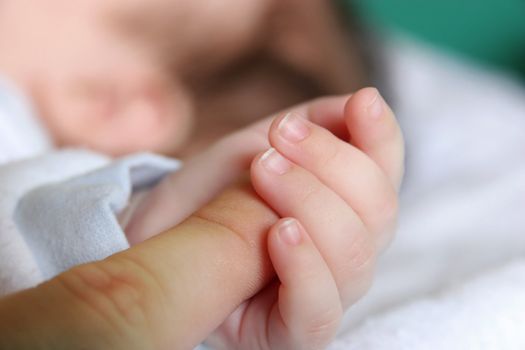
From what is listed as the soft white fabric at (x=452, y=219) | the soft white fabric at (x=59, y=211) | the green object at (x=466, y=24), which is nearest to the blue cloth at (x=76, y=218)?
the soft white fabric at (x=59, y=211)

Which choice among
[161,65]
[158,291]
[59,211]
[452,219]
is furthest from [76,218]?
[161,65]

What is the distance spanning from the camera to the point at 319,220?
454 millimetres

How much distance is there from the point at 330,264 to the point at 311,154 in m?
0.08

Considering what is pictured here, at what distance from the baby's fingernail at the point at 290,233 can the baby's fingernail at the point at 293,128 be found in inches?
3.1

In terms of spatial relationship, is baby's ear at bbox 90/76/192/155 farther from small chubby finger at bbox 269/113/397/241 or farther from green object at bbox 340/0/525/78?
small chubby finger at bbox 269/113/397/241

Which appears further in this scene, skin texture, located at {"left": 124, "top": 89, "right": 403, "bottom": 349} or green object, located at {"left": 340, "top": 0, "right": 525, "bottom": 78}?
green object, located at {"left": 340, "top": 0, "right": 525, "bottom": 78}

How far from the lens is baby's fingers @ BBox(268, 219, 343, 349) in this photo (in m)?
0.42

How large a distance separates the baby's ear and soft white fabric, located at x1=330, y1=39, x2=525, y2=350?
0.38 meters

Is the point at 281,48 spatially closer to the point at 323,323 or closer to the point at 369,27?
the point at 369,27

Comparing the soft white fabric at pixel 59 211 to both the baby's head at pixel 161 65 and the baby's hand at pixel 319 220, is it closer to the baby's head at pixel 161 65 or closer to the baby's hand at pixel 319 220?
the baby's hand at pixel 319 220

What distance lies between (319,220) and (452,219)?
495mm

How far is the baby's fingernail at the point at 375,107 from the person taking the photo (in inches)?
19.5

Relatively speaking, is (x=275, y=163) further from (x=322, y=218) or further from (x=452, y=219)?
(x=452, y=219)

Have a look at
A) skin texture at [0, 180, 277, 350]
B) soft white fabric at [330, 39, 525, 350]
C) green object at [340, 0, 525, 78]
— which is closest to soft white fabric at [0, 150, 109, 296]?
skin texture at [0, 180, 277, 350]
